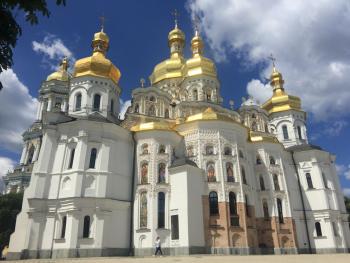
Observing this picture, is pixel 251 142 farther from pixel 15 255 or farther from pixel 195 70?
pixel 15 255

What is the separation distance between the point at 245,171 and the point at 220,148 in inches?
127

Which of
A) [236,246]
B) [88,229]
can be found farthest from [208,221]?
[88,229]

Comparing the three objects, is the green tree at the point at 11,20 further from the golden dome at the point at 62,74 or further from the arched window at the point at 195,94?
the golden dome at the point at 62,74

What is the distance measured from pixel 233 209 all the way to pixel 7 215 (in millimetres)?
26964

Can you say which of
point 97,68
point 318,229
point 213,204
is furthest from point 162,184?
point 318,229

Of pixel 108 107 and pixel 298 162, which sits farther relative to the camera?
pixel 298 162

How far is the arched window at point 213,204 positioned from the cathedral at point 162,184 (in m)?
0.08

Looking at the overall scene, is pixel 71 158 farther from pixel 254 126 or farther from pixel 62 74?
pixel 62 74

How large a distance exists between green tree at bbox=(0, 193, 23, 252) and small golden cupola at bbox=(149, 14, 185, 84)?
23.3 m

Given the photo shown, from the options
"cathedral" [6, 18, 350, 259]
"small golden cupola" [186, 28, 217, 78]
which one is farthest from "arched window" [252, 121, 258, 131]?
"small golden cupola" [186, 28, 217, 78]

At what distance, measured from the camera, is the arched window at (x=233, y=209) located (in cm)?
2505

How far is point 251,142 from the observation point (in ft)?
103

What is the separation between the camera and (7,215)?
1448 inches

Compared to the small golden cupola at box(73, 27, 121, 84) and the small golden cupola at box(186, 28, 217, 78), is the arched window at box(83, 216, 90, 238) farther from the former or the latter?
the small golden cupola at box(186, 28, 217, 78)
